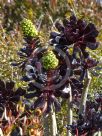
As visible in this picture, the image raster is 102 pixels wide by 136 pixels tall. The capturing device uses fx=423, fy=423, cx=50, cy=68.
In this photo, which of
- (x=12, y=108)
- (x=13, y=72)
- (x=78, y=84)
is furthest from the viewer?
(x=13, y=72)

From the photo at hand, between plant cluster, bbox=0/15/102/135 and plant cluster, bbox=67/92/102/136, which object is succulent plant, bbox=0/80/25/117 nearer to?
plant cluster, bbox=0/15/102/135

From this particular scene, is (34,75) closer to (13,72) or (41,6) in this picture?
(13,72)

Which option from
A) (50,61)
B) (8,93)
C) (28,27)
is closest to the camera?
(50,61)

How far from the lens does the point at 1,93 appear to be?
1699mm

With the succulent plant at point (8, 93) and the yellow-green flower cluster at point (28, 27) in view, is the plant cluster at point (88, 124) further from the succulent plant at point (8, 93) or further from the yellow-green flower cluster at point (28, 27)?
the yellow-green flower cluster at point (28, 27)

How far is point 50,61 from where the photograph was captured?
4.60 feet

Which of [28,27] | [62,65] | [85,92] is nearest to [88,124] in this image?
[85,92]

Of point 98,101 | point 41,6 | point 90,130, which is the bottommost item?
point 90,130

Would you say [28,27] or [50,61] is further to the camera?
[28,27]

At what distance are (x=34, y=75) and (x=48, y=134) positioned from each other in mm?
308

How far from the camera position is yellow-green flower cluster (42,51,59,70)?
141cm

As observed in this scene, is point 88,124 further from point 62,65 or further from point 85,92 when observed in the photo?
point 62,65

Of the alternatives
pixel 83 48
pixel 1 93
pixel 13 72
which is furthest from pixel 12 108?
pixel 13 72

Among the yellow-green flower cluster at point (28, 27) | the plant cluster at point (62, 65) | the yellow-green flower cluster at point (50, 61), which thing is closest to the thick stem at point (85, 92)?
the plant cluster at point (62, 65)
